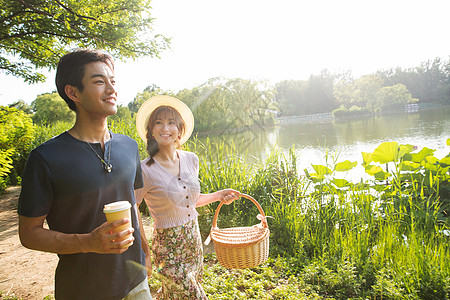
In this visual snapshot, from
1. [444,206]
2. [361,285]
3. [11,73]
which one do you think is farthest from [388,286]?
[11,73]

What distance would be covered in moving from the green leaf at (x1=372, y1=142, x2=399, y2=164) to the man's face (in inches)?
171

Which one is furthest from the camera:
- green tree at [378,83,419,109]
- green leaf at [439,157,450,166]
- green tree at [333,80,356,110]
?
green tree at [333,80,356,110]

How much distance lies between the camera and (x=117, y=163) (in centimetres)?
120

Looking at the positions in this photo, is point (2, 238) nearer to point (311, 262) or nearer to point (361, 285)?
point (311, 262)

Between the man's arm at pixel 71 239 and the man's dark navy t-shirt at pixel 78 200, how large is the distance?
0.05 meters

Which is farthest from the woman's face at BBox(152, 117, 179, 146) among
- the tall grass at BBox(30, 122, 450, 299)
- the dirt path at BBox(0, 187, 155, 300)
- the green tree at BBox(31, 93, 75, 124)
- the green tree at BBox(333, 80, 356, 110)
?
the green tree at BBox(333, 80, 356, 110)

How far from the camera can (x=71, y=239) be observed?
3.20 feet

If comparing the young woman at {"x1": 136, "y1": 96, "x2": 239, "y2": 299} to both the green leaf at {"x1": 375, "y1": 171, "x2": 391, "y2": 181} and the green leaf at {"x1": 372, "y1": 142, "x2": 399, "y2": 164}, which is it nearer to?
the green leaf at {"x1": 375, "y1": 171, "x2": 391, "y2": 181}

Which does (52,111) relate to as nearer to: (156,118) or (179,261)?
(156,118)

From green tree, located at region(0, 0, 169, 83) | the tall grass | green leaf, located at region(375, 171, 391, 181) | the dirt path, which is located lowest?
the dirt path

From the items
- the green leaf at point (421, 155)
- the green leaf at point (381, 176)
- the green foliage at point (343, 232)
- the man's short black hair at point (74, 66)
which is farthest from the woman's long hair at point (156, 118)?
the green leaf at point (421, 155)

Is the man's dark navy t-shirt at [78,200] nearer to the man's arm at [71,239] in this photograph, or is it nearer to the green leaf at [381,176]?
the man's arm at [71,239]

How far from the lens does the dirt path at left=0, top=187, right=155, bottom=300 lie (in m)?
A: 2.78

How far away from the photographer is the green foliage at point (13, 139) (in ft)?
13.6
